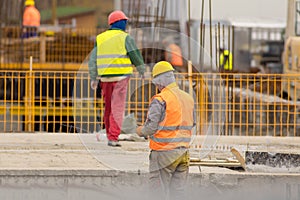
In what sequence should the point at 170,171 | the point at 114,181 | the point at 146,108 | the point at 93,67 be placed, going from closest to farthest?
the point at 170,171 < the point at 114,181 < the point at 93,67 < the point at 146,108

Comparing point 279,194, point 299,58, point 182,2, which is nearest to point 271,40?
point 182,2

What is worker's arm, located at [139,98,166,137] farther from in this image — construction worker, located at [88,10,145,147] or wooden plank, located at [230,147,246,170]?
construction worker, located at [88,10,145,147]

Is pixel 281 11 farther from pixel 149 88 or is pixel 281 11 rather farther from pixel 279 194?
pixel 279 194

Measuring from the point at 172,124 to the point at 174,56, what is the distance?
47.1 feet

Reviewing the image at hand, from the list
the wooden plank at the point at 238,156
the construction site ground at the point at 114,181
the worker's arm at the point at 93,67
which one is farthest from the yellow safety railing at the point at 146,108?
the construction site ground at the point at 114,181

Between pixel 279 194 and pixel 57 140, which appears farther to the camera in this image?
pixel 57 140

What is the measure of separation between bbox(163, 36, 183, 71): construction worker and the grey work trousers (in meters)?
12.4

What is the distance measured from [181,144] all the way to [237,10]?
2325cm

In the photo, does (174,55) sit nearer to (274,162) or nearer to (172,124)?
(274,162)

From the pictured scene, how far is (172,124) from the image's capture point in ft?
33.4

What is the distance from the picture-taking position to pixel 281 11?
34125 mm

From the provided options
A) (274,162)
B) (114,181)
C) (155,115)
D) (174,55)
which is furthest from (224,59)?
(155,115)

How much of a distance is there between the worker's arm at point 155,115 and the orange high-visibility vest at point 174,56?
43.5 feet

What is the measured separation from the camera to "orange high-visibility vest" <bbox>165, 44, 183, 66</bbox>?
23875mm
